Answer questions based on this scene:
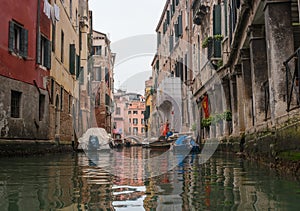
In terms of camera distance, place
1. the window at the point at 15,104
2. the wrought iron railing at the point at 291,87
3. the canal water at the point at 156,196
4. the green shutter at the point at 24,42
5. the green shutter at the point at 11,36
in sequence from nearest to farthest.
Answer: the canal water at the point at 156,196 → the wrought iron railing at the point at 291,87 → the green shutter at the point at 11,36 → the window at the point at 15,104 → the green shutter at the point at 24,42

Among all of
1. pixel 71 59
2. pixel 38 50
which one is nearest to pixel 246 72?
pixel 38 50

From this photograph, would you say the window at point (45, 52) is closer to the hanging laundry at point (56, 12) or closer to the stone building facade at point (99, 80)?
the hanging laundry at point (56, 12)

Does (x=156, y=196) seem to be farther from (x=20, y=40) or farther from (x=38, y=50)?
(x=38, y=50)

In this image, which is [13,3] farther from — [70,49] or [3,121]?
[70,49]

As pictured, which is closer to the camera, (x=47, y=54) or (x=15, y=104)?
(x=15, y=104)

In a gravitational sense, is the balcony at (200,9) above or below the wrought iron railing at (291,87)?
above

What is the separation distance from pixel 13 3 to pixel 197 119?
11.9 metres

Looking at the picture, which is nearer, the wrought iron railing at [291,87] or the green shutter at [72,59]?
the wrought iron railing at [291,87]

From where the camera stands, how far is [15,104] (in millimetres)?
12758

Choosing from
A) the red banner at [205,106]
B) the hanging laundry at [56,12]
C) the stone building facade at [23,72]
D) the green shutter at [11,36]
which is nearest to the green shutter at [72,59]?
the hanging laundry at [56,12]

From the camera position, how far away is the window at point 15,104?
12617 mm

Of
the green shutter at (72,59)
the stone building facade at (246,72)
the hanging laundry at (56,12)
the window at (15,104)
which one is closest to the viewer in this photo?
the stone building facade at (246,72)

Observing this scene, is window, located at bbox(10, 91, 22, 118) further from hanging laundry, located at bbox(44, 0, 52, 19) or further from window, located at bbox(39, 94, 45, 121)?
hanging laundry, located at bbox(44, 0, 52, 19)

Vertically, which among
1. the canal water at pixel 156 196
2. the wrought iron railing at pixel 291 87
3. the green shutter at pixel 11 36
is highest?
the green shutter at pixel 11 36
